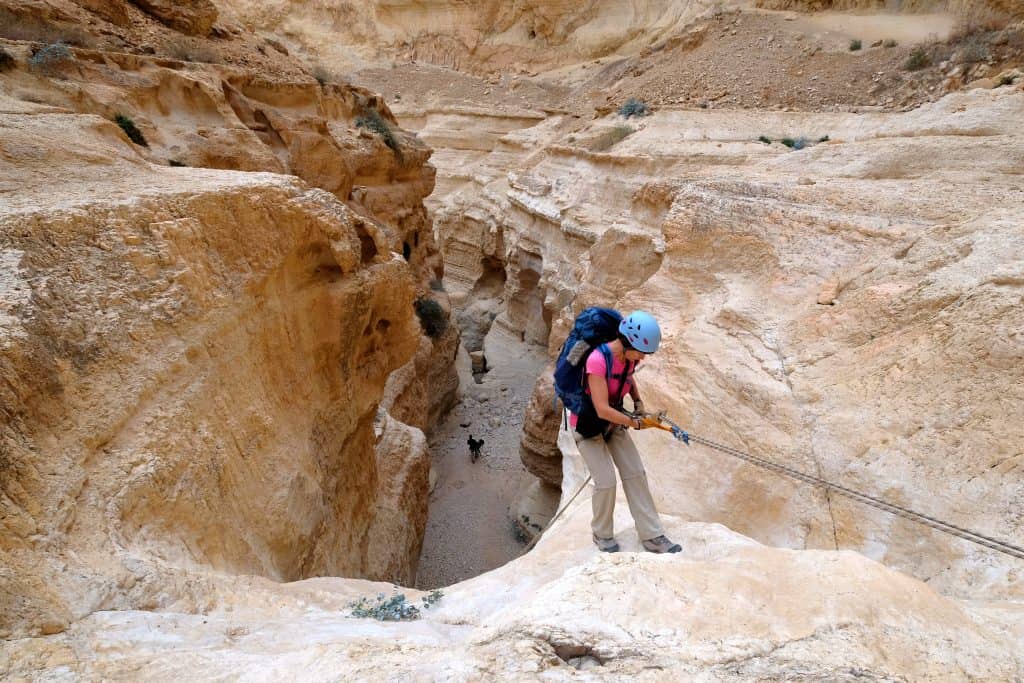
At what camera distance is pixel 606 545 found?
3713 millimetres

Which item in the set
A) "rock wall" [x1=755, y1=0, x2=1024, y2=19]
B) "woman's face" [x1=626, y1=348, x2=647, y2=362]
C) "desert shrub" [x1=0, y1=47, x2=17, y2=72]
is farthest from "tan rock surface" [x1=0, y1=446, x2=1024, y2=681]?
"rock wall" [x1=755, y1=0, x2=1024, y2=19]

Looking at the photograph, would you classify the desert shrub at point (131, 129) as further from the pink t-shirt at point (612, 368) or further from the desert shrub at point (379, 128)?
the pink t-shirt at point (612, 368)

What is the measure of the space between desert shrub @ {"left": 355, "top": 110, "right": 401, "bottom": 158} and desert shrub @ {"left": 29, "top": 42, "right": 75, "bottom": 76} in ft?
21.8

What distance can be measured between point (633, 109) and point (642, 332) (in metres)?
16.7

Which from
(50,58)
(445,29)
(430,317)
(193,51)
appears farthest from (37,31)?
(445,29)


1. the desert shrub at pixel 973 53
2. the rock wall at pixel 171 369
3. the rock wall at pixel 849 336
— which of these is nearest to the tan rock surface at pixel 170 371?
the rock wall at pixel 171 369

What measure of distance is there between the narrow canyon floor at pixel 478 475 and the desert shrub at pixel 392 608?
569 cm

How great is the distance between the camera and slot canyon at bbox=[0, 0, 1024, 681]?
229cm

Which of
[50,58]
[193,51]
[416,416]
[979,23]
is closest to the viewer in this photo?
[50,58]

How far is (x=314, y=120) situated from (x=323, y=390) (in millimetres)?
8144

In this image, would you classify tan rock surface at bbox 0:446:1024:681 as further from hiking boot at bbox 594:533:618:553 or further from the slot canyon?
hiking boot at bbox 594:533:618:553

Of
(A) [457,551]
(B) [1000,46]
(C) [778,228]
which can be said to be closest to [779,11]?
(B) [1000,46]

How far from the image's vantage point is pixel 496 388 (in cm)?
1653

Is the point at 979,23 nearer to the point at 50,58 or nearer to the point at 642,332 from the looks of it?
the point at 642,332
